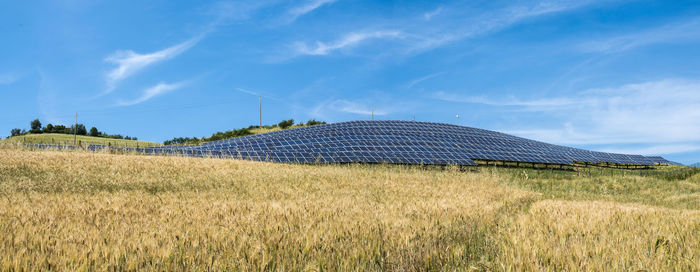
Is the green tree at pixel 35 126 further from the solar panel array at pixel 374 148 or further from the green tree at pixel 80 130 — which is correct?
the solar panel array at pixel 374 148

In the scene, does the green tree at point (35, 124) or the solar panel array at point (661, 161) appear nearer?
the solar panel array at point (661, 161)

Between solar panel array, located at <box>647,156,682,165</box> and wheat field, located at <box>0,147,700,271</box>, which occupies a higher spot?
solar panel array, located at <box>647,156,682,165</box>

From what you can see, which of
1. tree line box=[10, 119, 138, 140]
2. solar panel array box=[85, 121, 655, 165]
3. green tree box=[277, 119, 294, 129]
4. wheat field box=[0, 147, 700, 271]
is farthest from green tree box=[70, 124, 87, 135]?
wheat field box=[0, 147, 700, 271]

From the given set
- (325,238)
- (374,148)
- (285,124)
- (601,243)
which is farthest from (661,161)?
(325,238)

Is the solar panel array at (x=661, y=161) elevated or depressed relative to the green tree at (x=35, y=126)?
A: depressed

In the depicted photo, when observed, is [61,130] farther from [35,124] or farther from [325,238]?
[325,238]

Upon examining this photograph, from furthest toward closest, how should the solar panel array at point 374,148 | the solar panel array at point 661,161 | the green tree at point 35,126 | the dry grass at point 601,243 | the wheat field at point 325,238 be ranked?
the green tree at point 35,126, the solar panel array at point 661,161, the solar panel array at point 374,148, the dry grass at point 601,243, the wheat field at point 325,238

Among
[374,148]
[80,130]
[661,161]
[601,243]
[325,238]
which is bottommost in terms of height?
[601,243]

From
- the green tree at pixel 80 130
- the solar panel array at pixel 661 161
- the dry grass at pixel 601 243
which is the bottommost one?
the dry grass at pixel 601 243

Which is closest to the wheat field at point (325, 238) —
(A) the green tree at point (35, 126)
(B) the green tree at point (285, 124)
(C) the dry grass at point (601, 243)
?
(C) the dry grass at point (601, 243)

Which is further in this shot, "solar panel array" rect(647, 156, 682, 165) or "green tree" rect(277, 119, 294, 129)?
"green tree" rect(277, 119, 294, 129)

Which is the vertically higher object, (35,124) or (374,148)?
(35,124)

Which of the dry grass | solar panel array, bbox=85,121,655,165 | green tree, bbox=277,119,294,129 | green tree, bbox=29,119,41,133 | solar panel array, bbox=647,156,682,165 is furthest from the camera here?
green tree, bbox=29,119,41,133

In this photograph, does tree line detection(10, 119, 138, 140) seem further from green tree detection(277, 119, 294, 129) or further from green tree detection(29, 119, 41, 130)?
green tree detection(277, 119, 294, 129)
